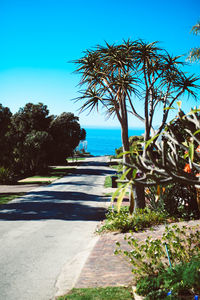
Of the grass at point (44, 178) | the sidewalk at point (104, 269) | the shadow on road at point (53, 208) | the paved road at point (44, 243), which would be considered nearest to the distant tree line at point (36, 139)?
the grass at point (44, 178)

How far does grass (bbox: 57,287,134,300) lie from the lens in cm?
443

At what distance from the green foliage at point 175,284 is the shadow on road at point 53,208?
7.70 m

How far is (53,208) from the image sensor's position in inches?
565

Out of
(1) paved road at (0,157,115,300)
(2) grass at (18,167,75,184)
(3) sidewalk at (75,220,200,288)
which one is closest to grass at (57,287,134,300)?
(3) sidewalk at (75,220,200,288)

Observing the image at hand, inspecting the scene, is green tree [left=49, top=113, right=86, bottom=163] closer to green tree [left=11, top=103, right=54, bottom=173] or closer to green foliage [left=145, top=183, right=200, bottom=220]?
green tree [left=11, top=103, right=54, bottom=173]

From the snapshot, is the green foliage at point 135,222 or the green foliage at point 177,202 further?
the green foliage at point 177,202

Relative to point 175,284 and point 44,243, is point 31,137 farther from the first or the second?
point 175,284

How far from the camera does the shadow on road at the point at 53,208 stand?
12.4 meters

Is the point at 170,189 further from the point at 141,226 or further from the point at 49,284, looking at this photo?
the point at 49,284

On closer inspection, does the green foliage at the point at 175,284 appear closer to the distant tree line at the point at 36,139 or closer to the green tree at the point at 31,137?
the distant tree line at the point at 36,139

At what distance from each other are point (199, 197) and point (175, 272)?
2536 mm

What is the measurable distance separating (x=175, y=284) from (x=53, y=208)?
36.1 ft

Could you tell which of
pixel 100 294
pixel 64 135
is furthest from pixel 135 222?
pixel 64 135

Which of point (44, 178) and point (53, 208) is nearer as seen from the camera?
point (53, 208)
